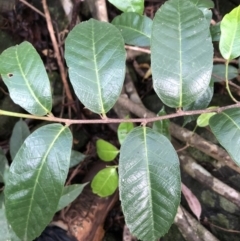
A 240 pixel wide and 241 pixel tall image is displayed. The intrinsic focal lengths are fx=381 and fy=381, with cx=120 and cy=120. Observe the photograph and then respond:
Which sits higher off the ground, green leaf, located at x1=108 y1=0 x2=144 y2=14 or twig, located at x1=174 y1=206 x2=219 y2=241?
green leaf, located at x1=108 y1=0 x2=144 y2=14

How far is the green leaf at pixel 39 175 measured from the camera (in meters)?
0.78

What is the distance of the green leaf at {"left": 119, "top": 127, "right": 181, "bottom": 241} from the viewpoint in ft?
2.44

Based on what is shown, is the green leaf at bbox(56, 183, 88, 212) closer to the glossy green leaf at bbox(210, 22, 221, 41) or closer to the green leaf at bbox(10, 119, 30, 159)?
the green leaf at bbox(10, 119, 30, 159)

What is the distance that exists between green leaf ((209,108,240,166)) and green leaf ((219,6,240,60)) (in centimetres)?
15

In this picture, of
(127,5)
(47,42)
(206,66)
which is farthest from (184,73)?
(47,42)

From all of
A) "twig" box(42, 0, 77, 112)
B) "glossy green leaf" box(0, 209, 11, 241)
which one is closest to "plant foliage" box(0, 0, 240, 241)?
"glossy green leaf" box(0, 209, 11, 241)

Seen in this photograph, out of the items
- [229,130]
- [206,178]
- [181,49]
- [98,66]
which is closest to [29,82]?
[98,66]

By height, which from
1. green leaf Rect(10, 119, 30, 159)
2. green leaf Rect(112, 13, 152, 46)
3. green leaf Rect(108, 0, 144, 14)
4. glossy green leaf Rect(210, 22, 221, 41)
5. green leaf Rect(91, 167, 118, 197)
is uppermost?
green leaf Rect(108, 0, 144, 14)

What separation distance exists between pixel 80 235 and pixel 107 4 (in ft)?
2.98

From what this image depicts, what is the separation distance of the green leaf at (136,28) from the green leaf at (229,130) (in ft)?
1.06

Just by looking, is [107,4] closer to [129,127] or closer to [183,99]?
[129,127]

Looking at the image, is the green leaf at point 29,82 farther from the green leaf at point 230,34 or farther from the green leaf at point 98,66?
the green leaf at point 230,34

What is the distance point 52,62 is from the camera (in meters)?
1.55

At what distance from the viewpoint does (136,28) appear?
1.01 metres
